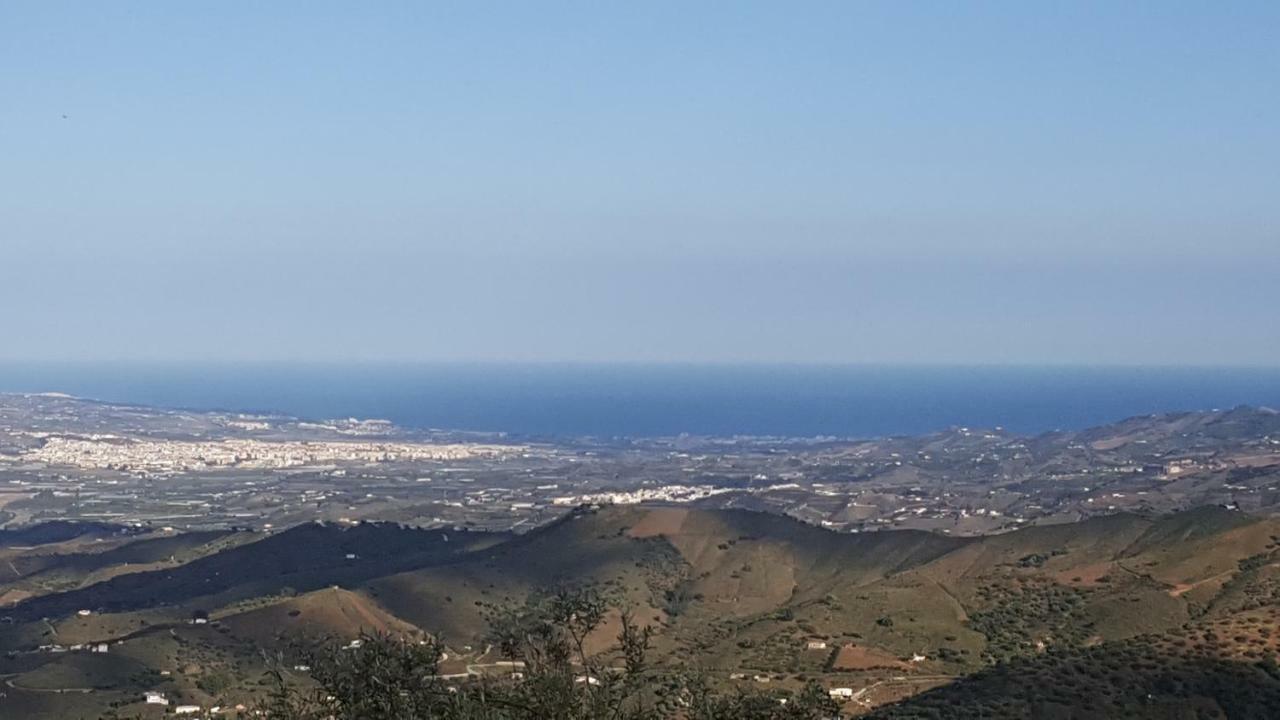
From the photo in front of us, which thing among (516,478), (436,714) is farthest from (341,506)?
(436,714)

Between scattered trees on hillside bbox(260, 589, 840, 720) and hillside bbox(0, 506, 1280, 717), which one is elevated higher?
scattered trees on hillside bbox(260, 589, 840, 720)

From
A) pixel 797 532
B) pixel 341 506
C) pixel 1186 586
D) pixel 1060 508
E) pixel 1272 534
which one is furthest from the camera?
pixel 341 506

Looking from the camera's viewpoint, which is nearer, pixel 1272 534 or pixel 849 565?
pixel 1272 534

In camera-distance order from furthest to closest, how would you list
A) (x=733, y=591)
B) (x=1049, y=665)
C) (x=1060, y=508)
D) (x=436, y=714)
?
(x=1060, y=508) → (x=733, y=591) → (x=1049, y=665) → (x=436, y=714)

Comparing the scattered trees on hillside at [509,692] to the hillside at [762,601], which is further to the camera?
the hillside at [762,601]

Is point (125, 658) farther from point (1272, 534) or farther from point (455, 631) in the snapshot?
point (1272, 534)

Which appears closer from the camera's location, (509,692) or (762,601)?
(509,692)

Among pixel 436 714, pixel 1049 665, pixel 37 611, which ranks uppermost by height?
pixel 436 714

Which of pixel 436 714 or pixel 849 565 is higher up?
pixel 436 714

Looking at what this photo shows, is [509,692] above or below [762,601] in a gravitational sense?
above

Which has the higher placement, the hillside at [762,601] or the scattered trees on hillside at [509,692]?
the scattered trees on hillside at [509,692]

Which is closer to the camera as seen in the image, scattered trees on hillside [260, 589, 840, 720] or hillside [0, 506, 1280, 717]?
scattered trees on hillside [260, 589, 840, 720]
